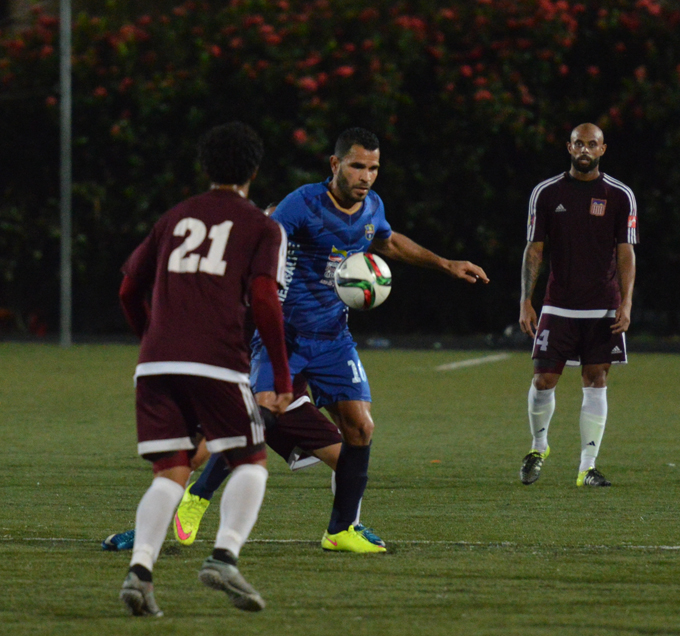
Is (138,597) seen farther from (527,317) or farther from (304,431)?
(527,317)

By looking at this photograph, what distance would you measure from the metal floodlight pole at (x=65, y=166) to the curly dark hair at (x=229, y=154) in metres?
16.7

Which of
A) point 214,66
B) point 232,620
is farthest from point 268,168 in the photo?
point 232,620

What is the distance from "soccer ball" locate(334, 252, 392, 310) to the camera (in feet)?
21.5

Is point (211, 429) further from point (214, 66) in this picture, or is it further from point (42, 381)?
point (214, 66)

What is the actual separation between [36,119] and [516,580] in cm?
1906

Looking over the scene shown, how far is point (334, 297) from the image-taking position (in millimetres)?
6781

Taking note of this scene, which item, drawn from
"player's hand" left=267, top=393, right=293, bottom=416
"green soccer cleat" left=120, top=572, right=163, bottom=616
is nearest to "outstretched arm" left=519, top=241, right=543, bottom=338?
"player's hand" left=267, top=393, right=293, bottom=416

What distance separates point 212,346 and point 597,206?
442 centimetres

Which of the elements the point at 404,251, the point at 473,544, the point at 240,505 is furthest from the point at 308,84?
the point at 240,505

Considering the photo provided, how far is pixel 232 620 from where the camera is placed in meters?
4.95

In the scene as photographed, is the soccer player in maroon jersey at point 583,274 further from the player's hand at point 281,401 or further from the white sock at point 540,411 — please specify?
the player's hand at point 281,401

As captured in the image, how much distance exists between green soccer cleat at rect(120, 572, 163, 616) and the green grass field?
0.18ft

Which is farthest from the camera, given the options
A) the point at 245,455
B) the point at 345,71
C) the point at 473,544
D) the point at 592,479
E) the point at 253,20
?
the point at 253,20

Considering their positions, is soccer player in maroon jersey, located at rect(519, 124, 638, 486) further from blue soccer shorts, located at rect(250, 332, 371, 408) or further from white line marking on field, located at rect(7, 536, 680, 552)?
blue soccer shorts, located at rect(250, 332, 371, 408)
